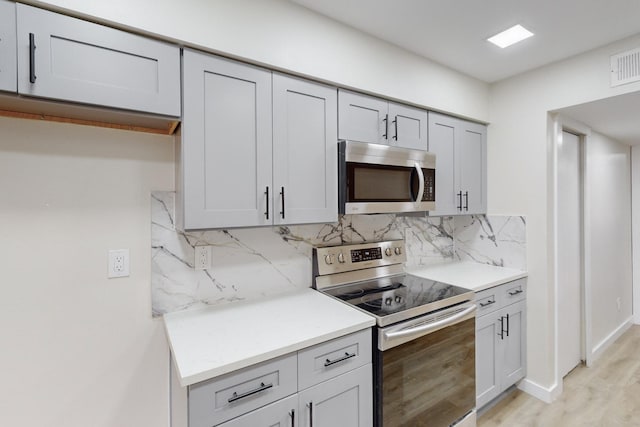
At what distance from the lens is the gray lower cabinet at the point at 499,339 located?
206cm

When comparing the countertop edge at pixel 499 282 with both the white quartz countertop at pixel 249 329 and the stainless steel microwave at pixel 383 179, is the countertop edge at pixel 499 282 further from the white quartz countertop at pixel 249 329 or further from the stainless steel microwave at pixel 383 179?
the white quartz countertop at pixel 249 329

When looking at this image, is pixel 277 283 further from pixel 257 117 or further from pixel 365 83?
pixel 365 83

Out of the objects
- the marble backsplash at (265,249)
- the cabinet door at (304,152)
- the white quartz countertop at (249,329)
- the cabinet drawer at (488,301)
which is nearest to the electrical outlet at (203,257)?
the marble backsplash at (265,249)

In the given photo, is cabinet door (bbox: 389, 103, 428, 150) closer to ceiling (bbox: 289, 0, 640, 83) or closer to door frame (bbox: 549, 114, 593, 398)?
ceiling (bbox: 289, 0, 640, 83)

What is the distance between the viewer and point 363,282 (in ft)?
6.97

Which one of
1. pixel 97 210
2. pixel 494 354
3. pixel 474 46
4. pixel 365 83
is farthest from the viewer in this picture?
pixel 494 354

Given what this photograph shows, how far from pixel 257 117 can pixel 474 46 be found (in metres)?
1.55

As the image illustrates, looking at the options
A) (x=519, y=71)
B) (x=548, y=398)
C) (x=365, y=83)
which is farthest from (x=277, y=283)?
(x=519, y=71)

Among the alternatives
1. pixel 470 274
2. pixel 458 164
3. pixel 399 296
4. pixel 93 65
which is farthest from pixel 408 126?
pixel 93 65

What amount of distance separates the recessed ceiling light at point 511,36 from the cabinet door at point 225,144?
1468mm

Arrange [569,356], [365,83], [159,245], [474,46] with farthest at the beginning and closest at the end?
1. [569,356]
2. [474,46]
3. [365,83]
4. [159,245]

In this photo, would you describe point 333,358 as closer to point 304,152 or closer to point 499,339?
point 304,152

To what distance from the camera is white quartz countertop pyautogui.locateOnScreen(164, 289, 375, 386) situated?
1.11m

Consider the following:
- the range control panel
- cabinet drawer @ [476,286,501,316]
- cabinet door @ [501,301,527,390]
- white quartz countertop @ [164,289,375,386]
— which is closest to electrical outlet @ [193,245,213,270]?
white quartz countertop @ [164,289,375,386]
